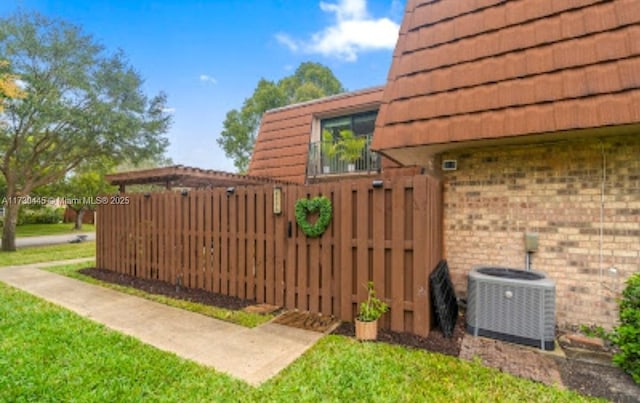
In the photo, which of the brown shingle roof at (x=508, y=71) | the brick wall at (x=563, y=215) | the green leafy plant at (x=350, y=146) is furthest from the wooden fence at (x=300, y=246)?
the green leafy plant at (x=350, y=146)

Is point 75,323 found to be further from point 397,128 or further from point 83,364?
point 397,128

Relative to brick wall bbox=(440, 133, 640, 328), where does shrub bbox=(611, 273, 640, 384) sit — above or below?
below

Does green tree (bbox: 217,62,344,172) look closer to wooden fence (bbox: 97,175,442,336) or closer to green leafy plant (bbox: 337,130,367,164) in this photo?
green leafy plant (bbox: 337,130,367,164)

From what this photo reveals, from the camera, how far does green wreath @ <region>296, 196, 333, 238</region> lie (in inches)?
172

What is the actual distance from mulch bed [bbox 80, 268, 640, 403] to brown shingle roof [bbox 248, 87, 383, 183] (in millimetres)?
5686

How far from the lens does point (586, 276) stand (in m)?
3.85

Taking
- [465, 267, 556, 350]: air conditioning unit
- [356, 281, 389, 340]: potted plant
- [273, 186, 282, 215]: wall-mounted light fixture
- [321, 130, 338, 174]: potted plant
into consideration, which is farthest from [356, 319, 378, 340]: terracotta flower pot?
[321, 130, 338, 174]: potted plant

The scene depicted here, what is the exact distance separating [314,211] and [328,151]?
562cm

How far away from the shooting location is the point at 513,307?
3580 mm

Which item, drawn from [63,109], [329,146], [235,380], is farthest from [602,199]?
[63,109]

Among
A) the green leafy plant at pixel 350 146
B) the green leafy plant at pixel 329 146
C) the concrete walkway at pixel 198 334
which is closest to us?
the concrete walkway at pixel 198 334

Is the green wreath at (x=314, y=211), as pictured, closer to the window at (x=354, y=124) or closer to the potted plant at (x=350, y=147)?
the potted plant at (x=350, y=147)

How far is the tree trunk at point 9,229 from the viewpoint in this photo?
12750mm

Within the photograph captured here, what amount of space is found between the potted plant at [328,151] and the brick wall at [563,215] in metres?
5.33
